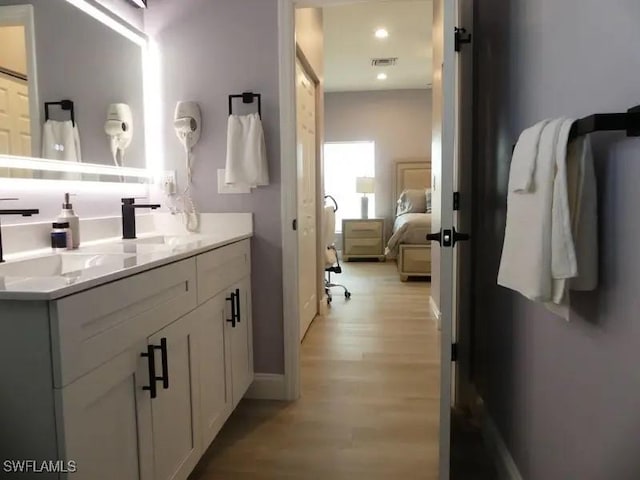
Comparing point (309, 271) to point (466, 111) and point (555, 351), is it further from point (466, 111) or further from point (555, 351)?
point (555, 351)

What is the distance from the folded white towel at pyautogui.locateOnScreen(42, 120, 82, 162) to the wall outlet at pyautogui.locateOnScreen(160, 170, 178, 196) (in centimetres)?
54

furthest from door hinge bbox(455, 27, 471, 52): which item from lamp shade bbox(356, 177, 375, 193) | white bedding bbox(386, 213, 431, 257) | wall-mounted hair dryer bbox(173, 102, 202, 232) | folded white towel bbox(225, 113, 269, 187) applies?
lamp shade bbox(356, 177, 375, 193)

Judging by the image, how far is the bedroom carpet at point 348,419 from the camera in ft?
6.00

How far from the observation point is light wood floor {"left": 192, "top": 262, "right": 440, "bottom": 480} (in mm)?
1829

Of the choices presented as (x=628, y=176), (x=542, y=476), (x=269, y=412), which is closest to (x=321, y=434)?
(x=269, y=412)

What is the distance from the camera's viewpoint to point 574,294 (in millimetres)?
1163

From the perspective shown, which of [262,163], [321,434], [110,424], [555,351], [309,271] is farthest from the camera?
[309,271]

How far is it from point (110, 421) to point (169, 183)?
4.98 feet

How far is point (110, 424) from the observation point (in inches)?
44.3

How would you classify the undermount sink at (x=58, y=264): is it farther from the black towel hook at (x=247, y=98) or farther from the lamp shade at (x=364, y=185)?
the lamp shade at (x=364, y=185)

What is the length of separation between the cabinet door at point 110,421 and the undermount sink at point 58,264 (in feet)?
0.91

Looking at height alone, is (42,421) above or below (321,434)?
above

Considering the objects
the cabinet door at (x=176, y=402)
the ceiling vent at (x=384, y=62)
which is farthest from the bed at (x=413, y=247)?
the cabinet door at (x=176, y=402)

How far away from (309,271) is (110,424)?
262cm
